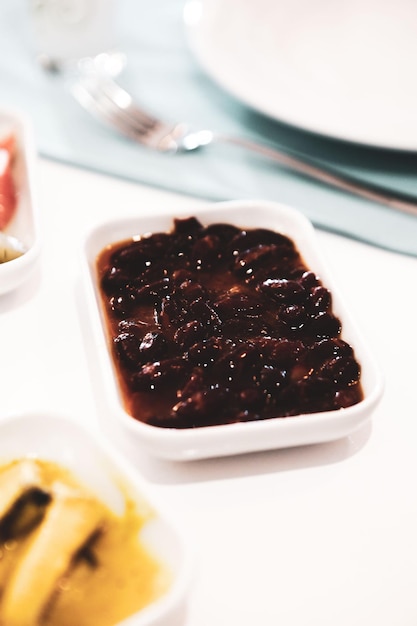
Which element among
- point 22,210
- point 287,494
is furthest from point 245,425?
point 22,210

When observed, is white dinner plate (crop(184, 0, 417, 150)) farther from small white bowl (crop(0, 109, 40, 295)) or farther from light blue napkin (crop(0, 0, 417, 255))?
small white bowl (crop(0, 109, 40, 295))

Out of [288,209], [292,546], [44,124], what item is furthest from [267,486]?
[44,124]

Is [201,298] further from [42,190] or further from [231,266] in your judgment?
[42,190]

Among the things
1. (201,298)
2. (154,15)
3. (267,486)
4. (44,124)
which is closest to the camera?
(267,486)

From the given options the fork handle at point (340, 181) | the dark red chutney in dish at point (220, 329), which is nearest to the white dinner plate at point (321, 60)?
the fork handle at point (340, 181)

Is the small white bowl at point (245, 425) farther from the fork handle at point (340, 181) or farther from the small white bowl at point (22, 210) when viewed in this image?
the fork handle at point (340, 181)

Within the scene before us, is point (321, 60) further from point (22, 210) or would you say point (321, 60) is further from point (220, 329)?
point (220, 329)
